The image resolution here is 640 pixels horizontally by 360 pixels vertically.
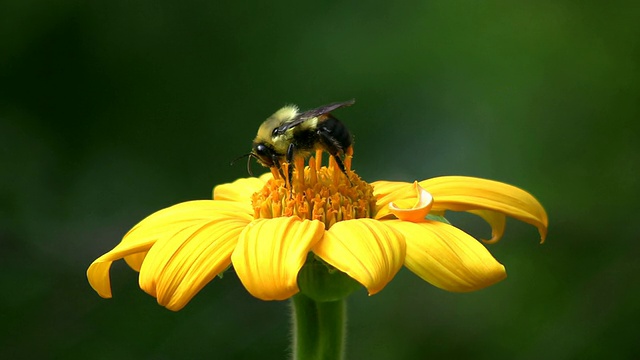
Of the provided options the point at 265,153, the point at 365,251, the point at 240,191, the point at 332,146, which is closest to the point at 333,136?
the point at 332,146

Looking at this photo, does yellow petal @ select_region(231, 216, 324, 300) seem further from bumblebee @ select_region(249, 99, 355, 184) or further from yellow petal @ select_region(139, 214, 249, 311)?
bumblebee @ select_region(249, 99, 355, 184)

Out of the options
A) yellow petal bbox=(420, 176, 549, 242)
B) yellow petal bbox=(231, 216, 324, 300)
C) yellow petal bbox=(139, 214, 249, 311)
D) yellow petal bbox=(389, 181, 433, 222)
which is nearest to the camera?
yellow petal bbox=(231, 216, 324, 300)

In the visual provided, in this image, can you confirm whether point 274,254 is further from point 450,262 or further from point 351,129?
point 351,129

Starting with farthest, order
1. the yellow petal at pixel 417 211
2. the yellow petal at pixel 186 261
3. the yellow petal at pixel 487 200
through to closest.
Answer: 1. the yellow petal at pixel 487 200
2. the yellow petal at pixel 417 211
3. the yellow petal at pixel 186 261

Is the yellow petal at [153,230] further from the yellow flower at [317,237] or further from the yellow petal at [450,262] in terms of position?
the yellow petal at [450,262]

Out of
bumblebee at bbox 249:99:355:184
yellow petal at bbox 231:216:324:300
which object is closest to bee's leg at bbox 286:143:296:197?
bumblebee at bbox 249:99:355:184

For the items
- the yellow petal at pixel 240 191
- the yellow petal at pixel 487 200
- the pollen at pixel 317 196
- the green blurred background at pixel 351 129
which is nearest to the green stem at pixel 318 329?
the pollen at pixel 317 196
